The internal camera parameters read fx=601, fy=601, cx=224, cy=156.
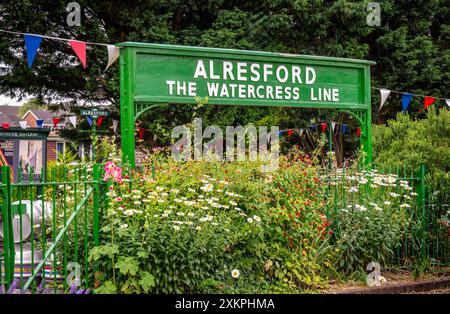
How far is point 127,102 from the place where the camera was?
7.32 m

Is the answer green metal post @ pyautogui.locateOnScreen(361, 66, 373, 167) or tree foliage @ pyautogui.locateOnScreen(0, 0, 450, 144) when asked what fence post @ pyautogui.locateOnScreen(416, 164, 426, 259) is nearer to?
green metal post @ pyautogui.locateOnScreen(361, 66, 373, 167)

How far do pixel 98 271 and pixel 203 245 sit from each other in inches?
41.2

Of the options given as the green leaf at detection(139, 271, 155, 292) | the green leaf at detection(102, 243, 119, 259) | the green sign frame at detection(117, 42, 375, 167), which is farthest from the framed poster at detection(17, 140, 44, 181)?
the green leaf at detection(139, 271, 155, 292)

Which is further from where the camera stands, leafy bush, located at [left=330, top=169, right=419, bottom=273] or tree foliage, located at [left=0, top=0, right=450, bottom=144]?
tree foliage, located at [left=0, top=0, right=450, bottom=144]

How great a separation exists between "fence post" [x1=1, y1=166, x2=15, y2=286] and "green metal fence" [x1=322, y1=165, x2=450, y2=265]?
3.93m

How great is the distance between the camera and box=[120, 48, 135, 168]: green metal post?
23.8 feet

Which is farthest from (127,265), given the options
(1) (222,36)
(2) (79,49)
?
(1) (222,36)

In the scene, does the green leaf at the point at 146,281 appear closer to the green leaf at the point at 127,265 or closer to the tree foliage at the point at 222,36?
the green leaf at the point at 127,265

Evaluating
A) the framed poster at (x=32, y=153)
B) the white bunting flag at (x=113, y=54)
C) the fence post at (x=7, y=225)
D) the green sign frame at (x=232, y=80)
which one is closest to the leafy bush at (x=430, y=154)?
the green sign frame at (x=232, y=80)

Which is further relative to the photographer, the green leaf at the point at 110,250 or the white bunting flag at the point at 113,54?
the white bunting flag at the point at 113,54

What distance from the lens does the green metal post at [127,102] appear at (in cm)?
725

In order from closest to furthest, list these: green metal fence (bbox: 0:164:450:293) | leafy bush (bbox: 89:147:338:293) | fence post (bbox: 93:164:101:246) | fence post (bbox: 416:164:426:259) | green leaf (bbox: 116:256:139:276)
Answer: green metal fence (bbox: 0:164:450:293)
green leaf (bbox: 116:256:139:276)
leafy bush (bbox: 89:147:338:293)
fence post (bbox: 93:164:101:246)
fence post (bbox: 416:164:426:259)

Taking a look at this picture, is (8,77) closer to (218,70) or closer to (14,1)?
(14,1)

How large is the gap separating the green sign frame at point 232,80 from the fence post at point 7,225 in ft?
6.81
